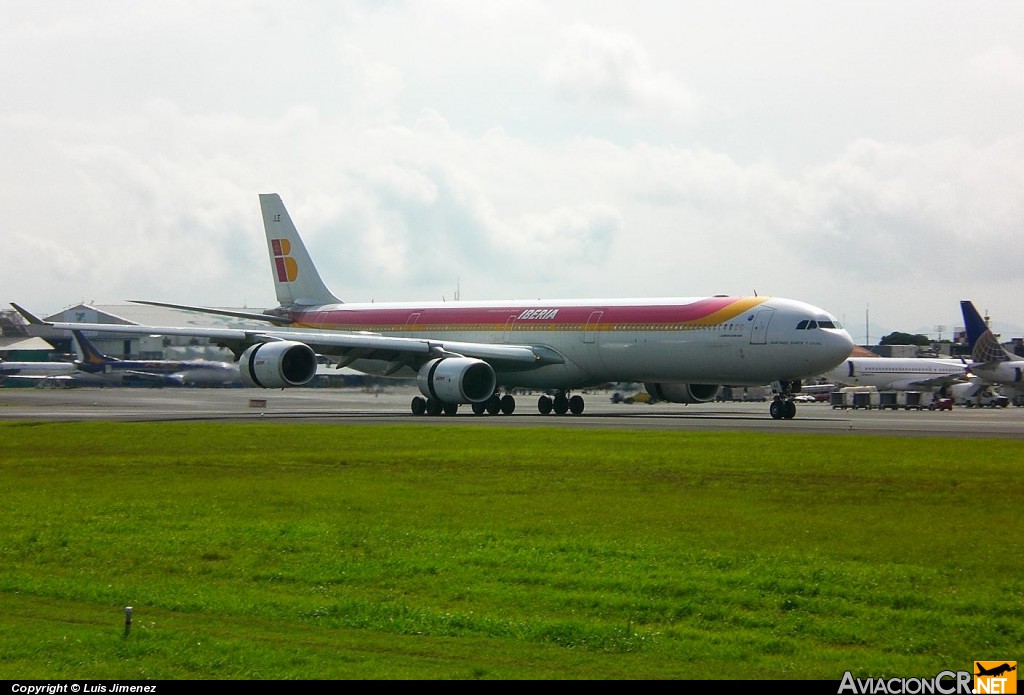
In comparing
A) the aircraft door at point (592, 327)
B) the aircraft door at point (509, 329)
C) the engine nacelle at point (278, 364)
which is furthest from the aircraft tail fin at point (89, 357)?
the aircraft door at point (592, 327)

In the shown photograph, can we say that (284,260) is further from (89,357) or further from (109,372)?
(109,372)

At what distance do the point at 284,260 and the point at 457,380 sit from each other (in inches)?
676

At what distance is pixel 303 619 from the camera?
10383 mm

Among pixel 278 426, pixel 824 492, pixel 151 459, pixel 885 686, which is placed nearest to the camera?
pixel 885 686

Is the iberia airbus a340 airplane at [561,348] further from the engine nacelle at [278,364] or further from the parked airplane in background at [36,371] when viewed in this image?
the parked airplane in background at [36,371]

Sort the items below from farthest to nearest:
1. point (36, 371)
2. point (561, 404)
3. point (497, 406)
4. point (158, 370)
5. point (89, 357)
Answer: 1. point (36, 371)
2. point (158, 370)
3. point (89, 357)
4. point (561, 404)
5. point (497, 406)

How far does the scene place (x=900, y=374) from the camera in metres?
80.9

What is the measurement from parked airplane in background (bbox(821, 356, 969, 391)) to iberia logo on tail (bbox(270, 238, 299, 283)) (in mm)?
40162

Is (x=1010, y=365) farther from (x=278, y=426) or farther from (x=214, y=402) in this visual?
(x=278, y=426)

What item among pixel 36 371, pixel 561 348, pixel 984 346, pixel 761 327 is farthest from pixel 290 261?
pixel 36 371

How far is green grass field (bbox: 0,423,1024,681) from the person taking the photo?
359 inches

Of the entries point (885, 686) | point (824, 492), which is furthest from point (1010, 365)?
point (885, 686)

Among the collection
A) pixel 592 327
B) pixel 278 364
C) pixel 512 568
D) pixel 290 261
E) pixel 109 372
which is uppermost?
pixel 290 261

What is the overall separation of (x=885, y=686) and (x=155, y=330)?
3677cm
